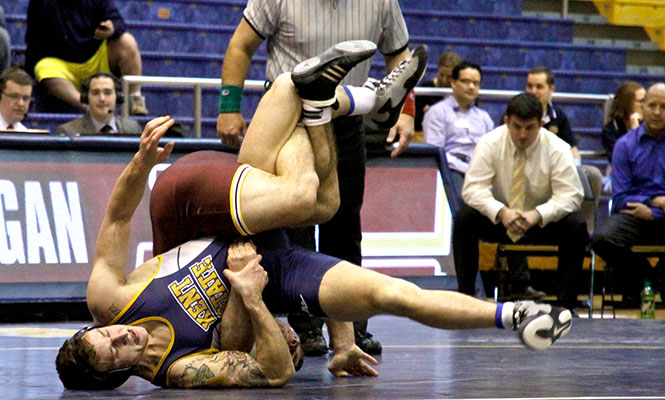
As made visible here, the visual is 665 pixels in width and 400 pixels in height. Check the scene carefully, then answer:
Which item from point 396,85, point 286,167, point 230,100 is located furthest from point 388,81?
point 230,100

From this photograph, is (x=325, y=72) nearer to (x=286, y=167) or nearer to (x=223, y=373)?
(x=286, y=167)

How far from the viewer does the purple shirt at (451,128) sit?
24.5ft

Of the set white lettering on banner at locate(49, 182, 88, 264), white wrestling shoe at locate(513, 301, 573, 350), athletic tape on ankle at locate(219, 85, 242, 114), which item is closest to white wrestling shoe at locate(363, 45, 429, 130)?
athletic tape on ankle at locate(219, 85, 242, 114)

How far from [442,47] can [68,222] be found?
4898 mm

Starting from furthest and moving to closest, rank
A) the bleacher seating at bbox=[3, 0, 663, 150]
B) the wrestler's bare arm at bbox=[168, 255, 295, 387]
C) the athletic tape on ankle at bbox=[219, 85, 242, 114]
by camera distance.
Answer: the bleacher seating at bbox=[3, 0, 663, 150] < the athletic tape on ankle at bbox=[219, 85, 242, 114] < the wrestler's bare arm at bbox=[168, 255, 295, 387]

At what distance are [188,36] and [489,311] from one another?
6169 millimetres

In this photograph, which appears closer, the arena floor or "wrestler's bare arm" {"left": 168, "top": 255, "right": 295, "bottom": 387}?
the arena floor

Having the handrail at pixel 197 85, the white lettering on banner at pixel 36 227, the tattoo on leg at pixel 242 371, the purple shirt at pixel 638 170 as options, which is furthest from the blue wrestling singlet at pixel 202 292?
the purple shirt at pixel 638 170

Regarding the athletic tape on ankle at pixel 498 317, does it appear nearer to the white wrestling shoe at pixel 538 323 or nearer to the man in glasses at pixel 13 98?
the white wrestling shoe at pixel 538 323

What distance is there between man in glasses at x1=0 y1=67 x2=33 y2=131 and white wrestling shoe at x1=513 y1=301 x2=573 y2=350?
4.00 metres

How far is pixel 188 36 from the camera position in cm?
905

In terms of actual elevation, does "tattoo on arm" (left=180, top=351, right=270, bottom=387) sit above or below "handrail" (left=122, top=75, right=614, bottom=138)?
below

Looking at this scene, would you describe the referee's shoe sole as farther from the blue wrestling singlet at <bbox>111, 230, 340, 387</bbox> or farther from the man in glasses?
the man in glasses

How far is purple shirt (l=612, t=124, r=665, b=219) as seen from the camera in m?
6.71
